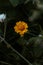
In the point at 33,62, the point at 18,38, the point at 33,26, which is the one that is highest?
the point at 33,26

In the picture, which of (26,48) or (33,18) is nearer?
(26,48)

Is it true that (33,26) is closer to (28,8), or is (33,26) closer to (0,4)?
(28,8)

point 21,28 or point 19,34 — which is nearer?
point 21,28

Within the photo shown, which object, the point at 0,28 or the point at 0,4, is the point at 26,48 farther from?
the point at 0,4

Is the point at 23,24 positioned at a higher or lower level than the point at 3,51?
higher

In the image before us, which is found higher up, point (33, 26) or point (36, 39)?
point (33, 26)

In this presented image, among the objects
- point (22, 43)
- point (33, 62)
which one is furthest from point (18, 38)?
point (33, 62)

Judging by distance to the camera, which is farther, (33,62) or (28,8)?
(28,8)

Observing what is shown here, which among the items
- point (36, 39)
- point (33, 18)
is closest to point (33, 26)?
point (33, 18)

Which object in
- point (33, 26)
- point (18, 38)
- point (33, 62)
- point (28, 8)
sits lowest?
point (33, 62)
